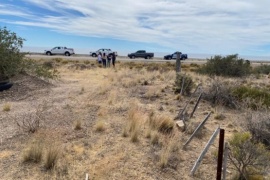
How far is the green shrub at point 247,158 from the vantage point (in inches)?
233

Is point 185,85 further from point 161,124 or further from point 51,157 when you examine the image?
point 51,157

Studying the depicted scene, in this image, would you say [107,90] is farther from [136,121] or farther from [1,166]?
[1,166]

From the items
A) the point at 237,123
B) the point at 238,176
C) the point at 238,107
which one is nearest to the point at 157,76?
the point at 238,107

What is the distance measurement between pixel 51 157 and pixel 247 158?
336 cm

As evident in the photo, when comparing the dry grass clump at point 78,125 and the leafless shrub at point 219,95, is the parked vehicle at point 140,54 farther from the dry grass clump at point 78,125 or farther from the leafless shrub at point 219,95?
the dry grass clump at point 78,125

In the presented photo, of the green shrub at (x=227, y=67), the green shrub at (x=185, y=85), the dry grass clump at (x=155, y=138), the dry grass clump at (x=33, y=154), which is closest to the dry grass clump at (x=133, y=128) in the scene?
the dry grass clump at (x=155, y=138)

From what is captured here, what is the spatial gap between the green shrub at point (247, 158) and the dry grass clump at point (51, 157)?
3002mm

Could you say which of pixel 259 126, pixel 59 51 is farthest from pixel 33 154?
pixel 59 51

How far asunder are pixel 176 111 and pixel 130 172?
5536 mm

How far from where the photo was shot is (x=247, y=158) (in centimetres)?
602

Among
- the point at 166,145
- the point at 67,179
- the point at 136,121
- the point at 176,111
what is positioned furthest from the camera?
the point at 176,111

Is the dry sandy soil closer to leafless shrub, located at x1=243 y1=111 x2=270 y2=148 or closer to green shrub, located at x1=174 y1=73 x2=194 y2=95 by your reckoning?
leafless shrub, located at x1=243 y1=111 x2=270 y2=148

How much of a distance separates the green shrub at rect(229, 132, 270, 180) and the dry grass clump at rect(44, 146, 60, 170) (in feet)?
9.85

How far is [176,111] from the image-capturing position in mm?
11172
